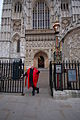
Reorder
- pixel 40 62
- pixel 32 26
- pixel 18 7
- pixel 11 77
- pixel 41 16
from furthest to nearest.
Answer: pixel 18 7 → pixel 41 16 → pixel 32 26 → pixel 40 62 → pixel 11 77

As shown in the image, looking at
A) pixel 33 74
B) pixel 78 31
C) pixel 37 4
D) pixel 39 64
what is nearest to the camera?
pixel 33 74

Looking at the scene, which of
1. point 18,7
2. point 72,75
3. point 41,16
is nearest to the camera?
point 72,75

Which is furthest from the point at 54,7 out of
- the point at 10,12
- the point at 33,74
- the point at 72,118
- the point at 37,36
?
the point at 72,118

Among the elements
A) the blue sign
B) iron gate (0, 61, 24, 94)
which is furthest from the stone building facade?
the blue sign

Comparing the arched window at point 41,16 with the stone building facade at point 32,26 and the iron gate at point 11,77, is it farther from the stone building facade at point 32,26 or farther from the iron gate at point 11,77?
the iron gate at point 11,77

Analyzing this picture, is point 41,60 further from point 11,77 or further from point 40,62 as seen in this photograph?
point 11,77

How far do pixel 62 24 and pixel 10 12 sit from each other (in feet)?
43.5

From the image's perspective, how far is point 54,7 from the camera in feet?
79.0

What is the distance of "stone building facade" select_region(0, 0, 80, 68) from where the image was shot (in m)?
21.9

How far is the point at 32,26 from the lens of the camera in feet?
79.8

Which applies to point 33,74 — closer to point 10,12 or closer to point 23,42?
point 23,42

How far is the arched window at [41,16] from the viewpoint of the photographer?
24469 millimetres

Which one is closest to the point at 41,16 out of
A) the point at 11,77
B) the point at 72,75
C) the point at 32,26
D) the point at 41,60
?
the point at 32,26

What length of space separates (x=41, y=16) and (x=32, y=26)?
12.2 ft
